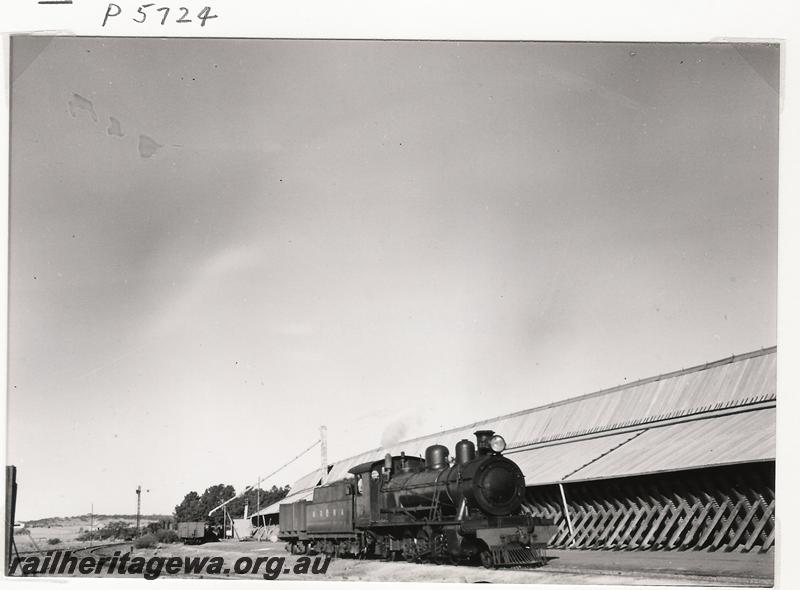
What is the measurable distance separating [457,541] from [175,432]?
28.7ft

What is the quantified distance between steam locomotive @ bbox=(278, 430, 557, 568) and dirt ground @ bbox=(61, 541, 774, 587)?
58 centimetres

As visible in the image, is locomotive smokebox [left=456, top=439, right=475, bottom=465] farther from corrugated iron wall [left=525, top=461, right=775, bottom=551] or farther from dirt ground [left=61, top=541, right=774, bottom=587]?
corrugated iron wall [left=525, top=461, right=775, bottom=551]

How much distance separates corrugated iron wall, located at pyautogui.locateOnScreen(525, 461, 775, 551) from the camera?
850 inches

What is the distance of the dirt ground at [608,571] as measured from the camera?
17.3 m

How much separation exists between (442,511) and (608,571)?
4.97 m

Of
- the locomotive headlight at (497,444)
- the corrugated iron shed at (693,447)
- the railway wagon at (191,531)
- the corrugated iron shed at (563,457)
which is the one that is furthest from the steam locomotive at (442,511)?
the railway wagon at (191,531)

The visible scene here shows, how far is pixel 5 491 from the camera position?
1717 cm

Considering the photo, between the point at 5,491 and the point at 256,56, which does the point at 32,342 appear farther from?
the point at 256,56

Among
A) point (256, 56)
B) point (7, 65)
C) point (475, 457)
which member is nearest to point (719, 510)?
point (475, 457)

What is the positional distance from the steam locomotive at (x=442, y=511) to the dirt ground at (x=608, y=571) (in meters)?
0.58

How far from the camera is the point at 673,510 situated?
24094 mm

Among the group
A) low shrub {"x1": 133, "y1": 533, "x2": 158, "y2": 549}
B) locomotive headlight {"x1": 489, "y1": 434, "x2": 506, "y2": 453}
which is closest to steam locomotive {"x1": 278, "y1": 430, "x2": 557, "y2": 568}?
locomotive headlight {"x1": 489, "y1": 434, "x2": 506, "y2": 453}

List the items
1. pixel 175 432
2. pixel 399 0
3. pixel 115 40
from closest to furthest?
pixel 399 0 < pixel 115 40 < pixel 175 432

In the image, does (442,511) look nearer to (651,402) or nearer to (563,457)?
(563,457)
